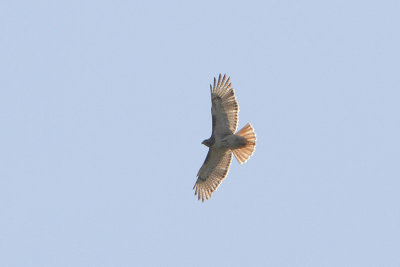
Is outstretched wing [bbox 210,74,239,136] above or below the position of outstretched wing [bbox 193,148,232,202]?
above

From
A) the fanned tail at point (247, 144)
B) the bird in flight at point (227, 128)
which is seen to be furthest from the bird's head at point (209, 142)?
the fanned tail at point (247, 144)

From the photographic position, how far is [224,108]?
26156 millimetres

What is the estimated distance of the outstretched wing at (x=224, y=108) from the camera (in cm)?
2614

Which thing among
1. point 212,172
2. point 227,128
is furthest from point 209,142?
point 212,172

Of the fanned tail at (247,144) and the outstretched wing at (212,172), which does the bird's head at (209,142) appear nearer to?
the outstretched wing at (212,172)

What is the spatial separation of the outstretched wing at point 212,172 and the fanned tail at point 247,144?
0.80 m

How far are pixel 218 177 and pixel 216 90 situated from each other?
3.26 m

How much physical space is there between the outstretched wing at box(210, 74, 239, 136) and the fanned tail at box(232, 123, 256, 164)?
46 cm

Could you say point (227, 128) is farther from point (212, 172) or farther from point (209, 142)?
point (212, 172)

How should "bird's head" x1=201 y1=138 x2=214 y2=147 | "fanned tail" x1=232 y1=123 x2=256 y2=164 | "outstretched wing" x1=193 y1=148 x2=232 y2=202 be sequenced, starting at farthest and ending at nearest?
"outstretched wing" x1=193 y1=148 x2=232 y2=202, "bird's head" x1=201 y1=138 x2=214 y2=147, "fanned tail" x1=232 y1=123 x2=256 y2=164

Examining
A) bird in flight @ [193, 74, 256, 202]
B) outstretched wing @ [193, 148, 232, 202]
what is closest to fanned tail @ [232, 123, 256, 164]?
bird in flight @ [193, 74, 256, 202]

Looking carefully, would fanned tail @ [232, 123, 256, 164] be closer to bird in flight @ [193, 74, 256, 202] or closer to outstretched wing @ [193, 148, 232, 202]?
bird in flight @ [193, 74, 256, 202]

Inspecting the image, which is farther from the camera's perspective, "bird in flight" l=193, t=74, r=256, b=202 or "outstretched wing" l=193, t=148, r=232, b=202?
"outstretched wing" l=193, t=148, r=232, b=202

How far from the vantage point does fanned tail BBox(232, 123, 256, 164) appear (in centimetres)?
2584
